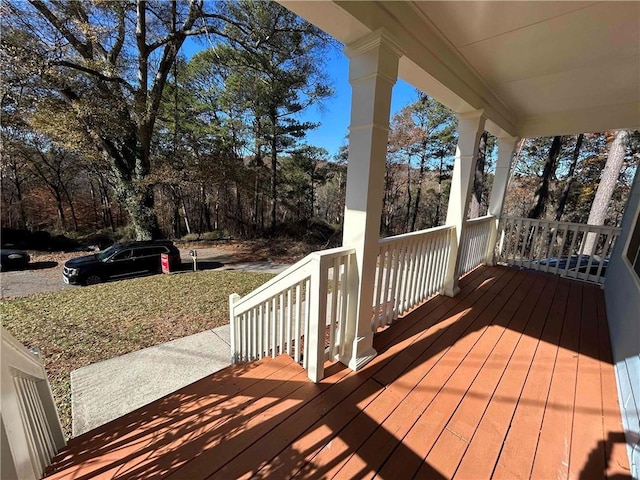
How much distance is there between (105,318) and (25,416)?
4.39 m

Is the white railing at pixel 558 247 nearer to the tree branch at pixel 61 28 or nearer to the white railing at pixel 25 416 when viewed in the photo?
the white railing at pixel 25 416

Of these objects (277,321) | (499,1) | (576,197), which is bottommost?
(277,321)

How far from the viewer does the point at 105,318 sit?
14.9ft

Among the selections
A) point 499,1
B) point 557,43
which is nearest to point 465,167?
point 557,43

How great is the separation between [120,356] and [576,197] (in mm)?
18566

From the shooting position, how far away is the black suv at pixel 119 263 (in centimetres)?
684

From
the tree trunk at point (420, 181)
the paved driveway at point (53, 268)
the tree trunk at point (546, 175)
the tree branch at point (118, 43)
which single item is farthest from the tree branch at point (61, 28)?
the tree trunk at point (546, 175)

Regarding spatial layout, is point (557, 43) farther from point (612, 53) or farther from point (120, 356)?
point (120, 356)

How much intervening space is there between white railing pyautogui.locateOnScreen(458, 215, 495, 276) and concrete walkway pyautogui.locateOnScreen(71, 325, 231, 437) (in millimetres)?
3617

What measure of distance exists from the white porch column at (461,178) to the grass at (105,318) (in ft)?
12.7

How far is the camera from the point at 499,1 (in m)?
1.55

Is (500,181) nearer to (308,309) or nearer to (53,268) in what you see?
(308,309)

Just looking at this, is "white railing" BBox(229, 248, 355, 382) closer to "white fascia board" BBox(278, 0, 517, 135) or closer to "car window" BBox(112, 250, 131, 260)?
"white fascia board" BBox(278, 0, 517, 135)

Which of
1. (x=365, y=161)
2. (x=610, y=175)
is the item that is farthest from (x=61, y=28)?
(x=610, y=175)
